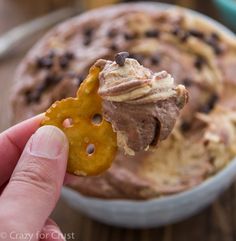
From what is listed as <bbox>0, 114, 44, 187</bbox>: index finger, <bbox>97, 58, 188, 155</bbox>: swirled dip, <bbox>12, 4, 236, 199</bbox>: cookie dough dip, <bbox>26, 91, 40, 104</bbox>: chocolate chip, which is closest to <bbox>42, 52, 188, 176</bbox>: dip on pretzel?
<bbox>97, 58, 188, 155</bbox>: swirled dip

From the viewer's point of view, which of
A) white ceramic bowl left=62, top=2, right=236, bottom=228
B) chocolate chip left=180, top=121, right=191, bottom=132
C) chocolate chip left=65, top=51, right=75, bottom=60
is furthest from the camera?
chocolate chip left=65, top=51, right=75, bottom=60

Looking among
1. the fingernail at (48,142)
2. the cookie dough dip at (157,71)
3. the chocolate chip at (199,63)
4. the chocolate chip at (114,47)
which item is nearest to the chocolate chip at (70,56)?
the cookie dough dip at (157,71)

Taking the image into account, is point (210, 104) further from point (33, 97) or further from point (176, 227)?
point (33, 97)

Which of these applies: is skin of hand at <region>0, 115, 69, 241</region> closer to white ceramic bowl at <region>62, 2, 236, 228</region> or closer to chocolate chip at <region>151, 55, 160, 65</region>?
white ceramic bowl at <region>62, 2, 236, 228</region>

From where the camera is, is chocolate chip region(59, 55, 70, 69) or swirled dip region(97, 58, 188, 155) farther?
chocolate chip region(59, 55, 70, 69)

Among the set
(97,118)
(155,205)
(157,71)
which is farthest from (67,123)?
(157,71)

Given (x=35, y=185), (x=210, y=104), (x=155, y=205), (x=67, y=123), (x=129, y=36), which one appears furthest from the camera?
(x=129, y=36)
